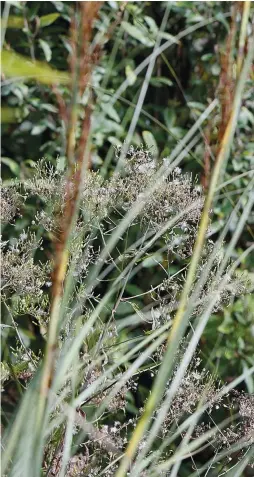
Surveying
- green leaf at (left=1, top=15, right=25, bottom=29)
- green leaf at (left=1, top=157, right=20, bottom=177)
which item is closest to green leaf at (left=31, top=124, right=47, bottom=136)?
green leaf at (left=1, top=157, right=20, bottom=177)

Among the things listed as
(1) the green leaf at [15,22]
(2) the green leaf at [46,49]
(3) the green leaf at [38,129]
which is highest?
(1) the green leaf at [15,22]

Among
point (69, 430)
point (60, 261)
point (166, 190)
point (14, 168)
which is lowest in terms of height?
point (14, 168)

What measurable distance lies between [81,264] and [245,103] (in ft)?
5.05

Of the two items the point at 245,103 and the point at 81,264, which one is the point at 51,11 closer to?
the point at 245,103

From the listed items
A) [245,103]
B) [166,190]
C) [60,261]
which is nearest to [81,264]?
[166,190]

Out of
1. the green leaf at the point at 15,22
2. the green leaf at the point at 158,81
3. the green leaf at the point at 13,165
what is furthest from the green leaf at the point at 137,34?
the green leaf at the point at 13,165

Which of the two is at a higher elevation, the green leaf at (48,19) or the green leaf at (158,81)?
the green leaf at (48,19)

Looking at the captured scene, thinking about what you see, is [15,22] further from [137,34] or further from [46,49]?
[137,34]

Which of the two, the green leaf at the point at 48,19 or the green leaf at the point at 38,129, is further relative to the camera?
the green leaf at the point at 38,129

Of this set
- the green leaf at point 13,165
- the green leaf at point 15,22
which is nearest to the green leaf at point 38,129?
the green leaf at point 13,165

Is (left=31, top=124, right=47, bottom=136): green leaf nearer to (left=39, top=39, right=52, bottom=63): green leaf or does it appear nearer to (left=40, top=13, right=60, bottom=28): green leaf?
(left=39, top=39, right=52, bottom=63): green leaf

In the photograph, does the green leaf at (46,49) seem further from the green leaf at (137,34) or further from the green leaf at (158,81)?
the green leaf at (158,81)

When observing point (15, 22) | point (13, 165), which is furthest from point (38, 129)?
point (15, 22)

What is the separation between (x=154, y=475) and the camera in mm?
1102
